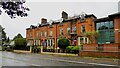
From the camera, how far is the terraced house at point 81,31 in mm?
34722

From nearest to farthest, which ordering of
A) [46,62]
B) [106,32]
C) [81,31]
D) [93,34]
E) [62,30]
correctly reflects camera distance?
[46,62], [93,34], [106,32], [81,31], [62,30]

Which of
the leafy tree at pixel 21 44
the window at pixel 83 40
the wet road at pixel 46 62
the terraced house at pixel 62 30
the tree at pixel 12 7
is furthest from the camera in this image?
the leafy tree at pixel 21 44

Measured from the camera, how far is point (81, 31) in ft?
161

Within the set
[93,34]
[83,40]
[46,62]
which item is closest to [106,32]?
[93,34]

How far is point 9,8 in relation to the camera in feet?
32.7

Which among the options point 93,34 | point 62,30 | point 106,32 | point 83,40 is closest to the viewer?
point 93,34

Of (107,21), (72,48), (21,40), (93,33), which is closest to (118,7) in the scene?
(107,21)

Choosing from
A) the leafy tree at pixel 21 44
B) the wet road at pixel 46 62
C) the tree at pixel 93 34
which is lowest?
the wet road at pixel 46 62

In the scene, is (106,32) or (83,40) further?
(83,40)

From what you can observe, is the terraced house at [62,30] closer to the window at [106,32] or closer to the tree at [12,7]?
the window at [106,32]

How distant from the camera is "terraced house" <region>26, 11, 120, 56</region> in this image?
3472cm

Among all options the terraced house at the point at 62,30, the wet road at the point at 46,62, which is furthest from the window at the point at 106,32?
the wet road at the point at 46,62

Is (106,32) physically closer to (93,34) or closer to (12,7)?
(93,34)

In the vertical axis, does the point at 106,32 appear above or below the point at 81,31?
below
